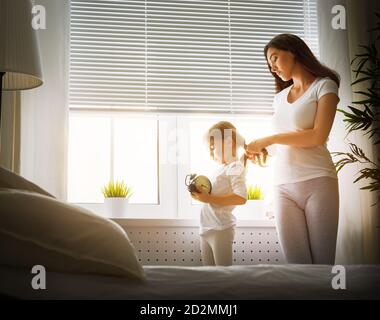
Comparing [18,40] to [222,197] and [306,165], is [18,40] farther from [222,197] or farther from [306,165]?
[306,165]

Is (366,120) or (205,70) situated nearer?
(366,120)

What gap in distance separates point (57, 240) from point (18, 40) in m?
1.21

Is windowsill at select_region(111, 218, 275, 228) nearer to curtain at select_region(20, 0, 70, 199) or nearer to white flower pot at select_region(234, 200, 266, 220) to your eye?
white flower pot at select_region(234, 200, 266, 220)

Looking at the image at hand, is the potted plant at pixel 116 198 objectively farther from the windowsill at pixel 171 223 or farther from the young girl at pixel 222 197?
the young girl at pixel 222 197

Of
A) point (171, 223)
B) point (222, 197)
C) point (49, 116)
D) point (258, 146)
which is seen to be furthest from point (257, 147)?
point (49, 116)

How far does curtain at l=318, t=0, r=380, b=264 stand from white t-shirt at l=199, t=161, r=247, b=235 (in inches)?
26.0

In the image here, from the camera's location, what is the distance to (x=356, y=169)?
256 centimetres

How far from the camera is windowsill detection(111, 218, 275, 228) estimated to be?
247 cm

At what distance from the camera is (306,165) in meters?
1.92

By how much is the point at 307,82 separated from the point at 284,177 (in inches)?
16.5

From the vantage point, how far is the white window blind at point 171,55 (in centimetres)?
269
